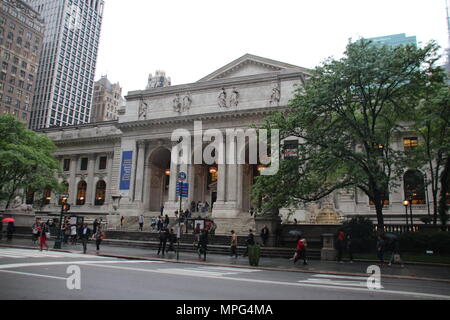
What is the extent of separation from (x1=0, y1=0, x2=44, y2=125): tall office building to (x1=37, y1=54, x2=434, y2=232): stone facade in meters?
45.1

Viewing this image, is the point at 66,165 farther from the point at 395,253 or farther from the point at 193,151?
the point at 395,253

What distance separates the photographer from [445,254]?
22.2 metres

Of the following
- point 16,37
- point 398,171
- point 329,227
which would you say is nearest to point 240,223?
point 329,227

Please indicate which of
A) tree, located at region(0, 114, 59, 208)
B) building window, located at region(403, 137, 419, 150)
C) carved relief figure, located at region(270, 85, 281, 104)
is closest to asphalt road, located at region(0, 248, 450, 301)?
tree, located at region(0, 114, 59, 208)

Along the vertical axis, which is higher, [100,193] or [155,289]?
[100,193]

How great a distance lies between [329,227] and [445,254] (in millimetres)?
7502

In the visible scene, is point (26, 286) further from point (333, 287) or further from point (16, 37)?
point (16, 37)

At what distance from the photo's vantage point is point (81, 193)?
6003cm

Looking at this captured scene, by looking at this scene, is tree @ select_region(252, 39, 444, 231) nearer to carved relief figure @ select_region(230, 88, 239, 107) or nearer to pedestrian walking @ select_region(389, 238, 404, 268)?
pedestrian walking @ select_region(389, 238, 404, 268)

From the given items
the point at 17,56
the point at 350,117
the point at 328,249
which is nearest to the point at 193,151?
the point at 350,117

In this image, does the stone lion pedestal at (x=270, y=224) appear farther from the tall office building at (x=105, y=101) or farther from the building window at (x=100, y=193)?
the tall office building at (x=105, y=101)

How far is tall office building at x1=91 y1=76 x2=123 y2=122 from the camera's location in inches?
5300

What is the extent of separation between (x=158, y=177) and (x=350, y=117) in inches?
1348

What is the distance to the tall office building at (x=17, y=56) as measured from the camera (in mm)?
88688
